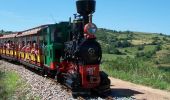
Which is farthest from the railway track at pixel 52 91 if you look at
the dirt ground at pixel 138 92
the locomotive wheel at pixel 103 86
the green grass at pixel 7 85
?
the green grass at pixel 7 85

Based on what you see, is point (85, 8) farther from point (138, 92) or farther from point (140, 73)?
point (140, 73)

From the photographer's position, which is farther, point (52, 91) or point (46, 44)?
point (46, 44)

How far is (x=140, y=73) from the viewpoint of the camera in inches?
1056

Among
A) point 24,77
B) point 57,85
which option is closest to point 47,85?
point 57,85

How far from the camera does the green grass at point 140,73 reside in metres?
22.3

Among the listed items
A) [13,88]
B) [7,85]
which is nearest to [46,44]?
[13,88]

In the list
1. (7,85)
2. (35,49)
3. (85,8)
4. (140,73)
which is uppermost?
(85,8)

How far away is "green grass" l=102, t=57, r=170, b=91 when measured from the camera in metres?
22.3

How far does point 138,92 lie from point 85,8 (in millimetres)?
4765

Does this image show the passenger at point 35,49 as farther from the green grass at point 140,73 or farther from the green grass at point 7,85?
the green grass at point 140,73

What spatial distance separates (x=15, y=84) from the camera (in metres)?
24.4

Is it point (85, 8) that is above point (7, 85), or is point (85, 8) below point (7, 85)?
above

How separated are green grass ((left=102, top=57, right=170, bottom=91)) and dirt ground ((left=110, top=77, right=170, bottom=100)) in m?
1.00

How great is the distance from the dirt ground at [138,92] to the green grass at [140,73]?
3.27 feet
